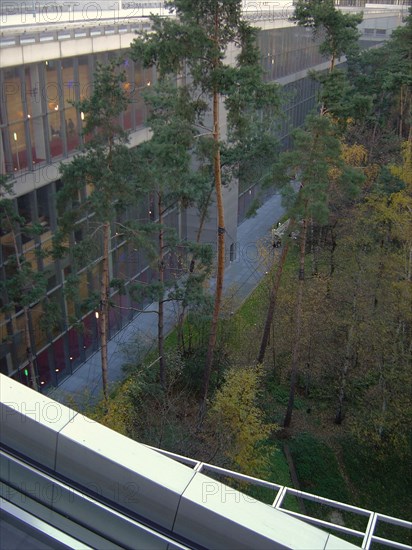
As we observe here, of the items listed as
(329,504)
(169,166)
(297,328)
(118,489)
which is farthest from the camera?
(297,328)

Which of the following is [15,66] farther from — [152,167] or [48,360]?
[48,360]

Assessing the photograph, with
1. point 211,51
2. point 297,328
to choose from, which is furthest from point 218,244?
point 211,51

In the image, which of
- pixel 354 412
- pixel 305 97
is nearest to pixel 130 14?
pixel 354 412

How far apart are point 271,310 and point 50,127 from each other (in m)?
10.6

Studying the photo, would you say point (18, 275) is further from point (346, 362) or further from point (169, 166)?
point (346, 362)

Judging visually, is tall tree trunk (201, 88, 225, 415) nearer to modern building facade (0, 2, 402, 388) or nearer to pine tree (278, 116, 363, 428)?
pine tree (278, 116, 363, 428)

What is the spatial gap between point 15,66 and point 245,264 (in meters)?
21.3

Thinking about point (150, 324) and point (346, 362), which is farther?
point (150, 324)

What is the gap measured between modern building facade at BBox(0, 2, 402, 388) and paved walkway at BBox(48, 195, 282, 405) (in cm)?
→ 57

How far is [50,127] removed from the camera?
19422 mm

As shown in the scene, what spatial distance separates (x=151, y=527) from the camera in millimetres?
4297

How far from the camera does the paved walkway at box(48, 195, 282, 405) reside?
2241cm

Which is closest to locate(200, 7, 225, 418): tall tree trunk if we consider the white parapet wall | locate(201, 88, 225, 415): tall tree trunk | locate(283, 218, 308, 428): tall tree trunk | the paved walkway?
locate(201, 88, 225, 415): tall tree trunk

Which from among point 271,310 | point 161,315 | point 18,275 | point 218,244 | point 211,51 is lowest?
point 271,310
